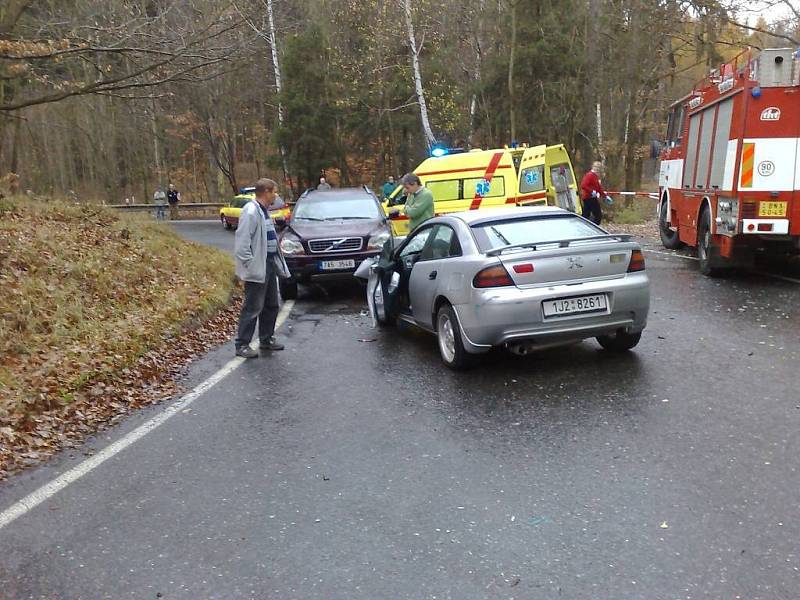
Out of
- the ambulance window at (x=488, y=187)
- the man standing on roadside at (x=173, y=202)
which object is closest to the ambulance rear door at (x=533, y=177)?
the ambulance window at (x=488, y=187)

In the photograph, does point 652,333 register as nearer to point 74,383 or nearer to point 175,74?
point 74,383

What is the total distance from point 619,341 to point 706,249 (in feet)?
19.3

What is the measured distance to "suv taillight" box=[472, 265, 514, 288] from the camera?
20.4 feet

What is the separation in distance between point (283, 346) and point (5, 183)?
41.8 ft

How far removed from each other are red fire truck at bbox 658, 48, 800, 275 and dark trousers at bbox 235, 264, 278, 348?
676 centimetres

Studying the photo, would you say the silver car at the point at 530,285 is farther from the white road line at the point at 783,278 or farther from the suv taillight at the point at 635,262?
the white road line at the point at 783,278

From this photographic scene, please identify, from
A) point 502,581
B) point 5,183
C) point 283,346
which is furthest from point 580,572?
point 5,183

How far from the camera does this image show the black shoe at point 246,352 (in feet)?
25.6

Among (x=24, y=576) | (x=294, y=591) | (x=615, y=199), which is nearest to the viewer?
(x=294, y=591)

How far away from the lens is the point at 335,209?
12.7 meters

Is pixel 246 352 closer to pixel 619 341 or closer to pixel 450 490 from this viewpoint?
pixel 619 341

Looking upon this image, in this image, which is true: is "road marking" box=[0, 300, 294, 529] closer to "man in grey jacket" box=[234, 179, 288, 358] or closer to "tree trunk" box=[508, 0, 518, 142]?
"man in grey jacket" box=[234, 179, 288, 358]

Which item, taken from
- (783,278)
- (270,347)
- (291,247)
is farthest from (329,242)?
(783,278)

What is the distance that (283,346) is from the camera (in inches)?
323
